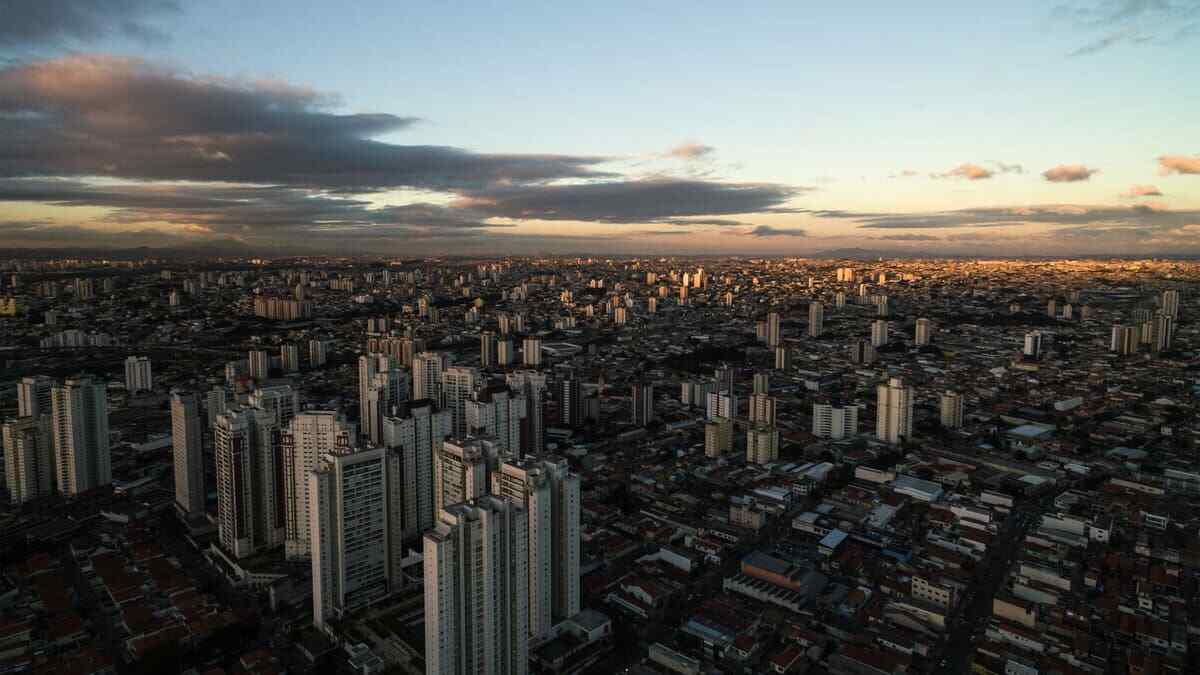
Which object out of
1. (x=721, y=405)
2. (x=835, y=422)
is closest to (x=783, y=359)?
(x=721, y=405)

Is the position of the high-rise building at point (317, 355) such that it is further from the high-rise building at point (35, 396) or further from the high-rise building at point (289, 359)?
the high-rise building at point (35, 396)

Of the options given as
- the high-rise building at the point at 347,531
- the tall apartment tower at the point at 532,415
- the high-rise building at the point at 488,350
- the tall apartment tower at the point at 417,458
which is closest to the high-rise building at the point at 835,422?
the tall apartment tower at the point at 532,415

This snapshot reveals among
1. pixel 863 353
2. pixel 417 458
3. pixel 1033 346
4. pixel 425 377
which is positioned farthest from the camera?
pixel 1033 346

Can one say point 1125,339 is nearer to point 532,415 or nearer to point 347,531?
point 532,415

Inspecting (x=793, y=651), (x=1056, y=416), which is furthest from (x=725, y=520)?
(x=1056, y=416)

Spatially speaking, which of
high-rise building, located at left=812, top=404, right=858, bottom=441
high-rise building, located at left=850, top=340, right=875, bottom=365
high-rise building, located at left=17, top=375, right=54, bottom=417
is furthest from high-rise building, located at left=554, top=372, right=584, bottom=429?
high-rise building, located at left=850, top=340, right=875, bottom=365

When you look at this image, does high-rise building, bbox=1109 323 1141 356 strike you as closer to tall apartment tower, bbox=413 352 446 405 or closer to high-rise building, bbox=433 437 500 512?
tall apartment tower, bbox=413 352 446 405
